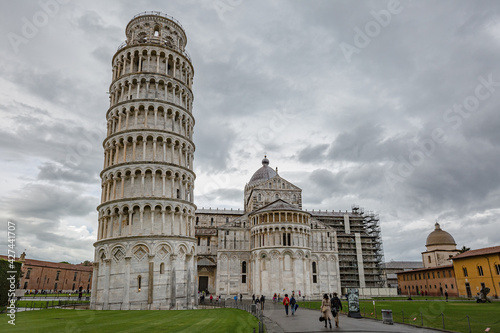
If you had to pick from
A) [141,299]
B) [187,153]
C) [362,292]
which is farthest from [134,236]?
[362,292]

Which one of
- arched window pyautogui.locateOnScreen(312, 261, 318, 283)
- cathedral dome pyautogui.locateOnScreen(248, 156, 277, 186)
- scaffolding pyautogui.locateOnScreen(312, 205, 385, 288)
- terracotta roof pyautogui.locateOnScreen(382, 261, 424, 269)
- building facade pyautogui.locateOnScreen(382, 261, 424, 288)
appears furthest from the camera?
terracotta roof pyautogui.locateOnScreen(382, 261, 424, 269)

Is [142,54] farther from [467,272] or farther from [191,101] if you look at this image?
[467,272]

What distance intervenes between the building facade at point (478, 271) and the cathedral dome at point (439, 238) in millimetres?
25794

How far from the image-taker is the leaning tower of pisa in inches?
1358

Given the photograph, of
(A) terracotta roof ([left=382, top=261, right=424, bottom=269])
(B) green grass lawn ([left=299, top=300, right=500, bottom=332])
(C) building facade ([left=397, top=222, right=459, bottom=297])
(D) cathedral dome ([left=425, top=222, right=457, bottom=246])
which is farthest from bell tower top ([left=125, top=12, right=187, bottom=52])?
(A) terracotta roof ([left=382, top=261, right=424, bottom=269])

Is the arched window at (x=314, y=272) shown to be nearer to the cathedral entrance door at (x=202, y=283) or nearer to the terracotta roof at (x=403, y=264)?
the cathedral entrance door at (x=202, y=283)

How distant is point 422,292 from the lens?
68.1 metres

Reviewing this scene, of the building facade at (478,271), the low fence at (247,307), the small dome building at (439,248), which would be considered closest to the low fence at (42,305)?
the low fence at (247,307)

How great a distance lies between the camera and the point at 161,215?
121 feet

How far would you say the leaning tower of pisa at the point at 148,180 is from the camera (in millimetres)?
34500

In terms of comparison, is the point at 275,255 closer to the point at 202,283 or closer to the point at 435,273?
the point at 202,283

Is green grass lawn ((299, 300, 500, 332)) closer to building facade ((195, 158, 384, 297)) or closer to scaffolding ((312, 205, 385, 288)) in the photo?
building facade ((195, 158, 384, 297))

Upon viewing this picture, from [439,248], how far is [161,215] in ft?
234

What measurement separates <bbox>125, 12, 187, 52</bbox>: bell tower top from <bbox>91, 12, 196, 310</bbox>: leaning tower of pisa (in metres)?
0.13
